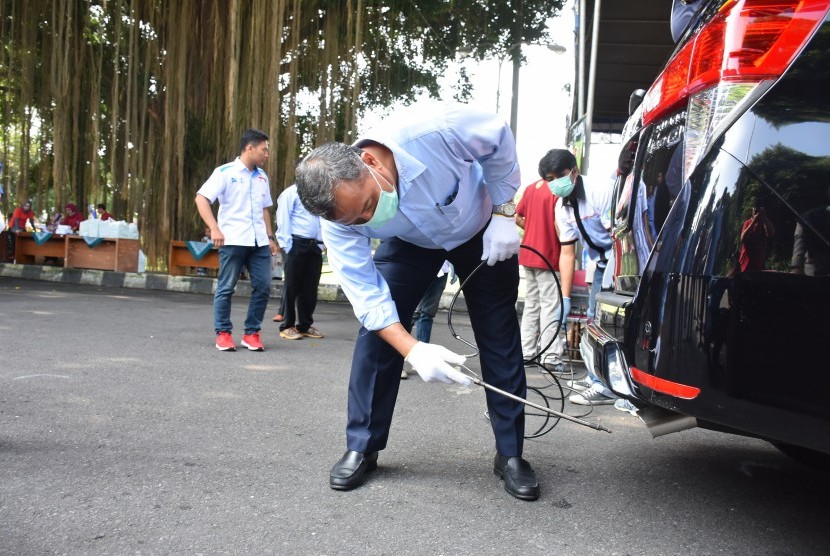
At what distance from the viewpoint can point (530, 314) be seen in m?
5.63

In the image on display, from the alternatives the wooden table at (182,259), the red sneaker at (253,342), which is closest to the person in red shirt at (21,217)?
the wooden table at (182,259)

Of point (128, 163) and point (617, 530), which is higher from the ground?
point (128, 163)

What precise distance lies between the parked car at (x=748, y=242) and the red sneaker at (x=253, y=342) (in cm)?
402

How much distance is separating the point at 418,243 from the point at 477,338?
42cm

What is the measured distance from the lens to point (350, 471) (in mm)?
2627

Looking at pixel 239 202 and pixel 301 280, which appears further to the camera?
pixel 301 280

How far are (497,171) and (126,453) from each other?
69.0 inches

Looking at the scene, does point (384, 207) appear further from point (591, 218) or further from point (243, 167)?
point (243, 167)

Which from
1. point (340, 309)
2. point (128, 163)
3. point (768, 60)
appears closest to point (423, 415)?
point (768, 60)

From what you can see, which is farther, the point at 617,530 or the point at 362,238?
the point at 362,238

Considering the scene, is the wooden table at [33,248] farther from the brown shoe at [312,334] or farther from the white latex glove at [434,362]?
the white latex glove at [434,362]

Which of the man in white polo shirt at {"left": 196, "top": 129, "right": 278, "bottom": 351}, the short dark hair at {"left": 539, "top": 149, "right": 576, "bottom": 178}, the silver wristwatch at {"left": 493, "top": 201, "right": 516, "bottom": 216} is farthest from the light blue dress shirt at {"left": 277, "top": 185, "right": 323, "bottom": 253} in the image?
the silver wristwatch at {"left": 493, "top": 201, "right": 516, "bottom": 216}

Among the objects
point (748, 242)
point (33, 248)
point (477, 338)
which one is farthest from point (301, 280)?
point (33, 248)

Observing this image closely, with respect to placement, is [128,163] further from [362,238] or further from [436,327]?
[362,238]
